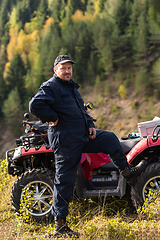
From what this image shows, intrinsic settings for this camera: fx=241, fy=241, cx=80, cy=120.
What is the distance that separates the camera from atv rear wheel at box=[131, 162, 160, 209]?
2836mm

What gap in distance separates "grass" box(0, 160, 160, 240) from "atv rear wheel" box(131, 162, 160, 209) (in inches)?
5.0

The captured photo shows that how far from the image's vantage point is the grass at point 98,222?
2432mm

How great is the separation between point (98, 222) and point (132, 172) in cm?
69

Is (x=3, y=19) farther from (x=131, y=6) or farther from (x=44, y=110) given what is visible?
(x=44, y=110)

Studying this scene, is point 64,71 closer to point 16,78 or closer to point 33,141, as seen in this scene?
point 33,141

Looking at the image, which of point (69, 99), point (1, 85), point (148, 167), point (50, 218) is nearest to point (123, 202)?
point (148, 167)

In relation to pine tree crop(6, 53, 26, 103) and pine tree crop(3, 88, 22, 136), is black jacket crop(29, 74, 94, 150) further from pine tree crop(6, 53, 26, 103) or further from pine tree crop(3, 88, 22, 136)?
pine tree crop(6, 53, 26, 103)

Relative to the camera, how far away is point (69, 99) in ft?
8.71

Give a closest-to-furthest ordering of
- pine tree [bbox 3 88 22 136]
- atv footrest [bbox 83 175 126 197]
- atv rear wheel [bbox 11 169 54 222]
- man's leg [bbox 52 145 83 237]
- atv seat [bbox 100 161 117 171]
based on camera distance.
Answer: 1. man's leg [bbox 52 145 83 237]
2. atv footrest [bbox 83 175 126 197]
3. atv rear wheel [bbox 11 169 54 222]
4. atv seat [bbox 100 161 117 171]
5. pine tree [bbox 3 88 22 136]

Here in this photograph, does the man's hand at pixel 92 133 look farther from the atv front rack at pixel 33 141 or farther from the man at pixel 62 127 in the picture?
the atv front rack at pixel 33 141

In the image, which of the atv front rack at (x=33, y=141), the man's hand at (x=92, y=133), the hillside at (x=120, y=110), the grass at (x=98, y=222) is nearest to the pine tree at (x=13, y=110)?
the hillside at (x=120, y=110)

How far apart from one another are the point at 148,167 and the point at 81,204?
1200mm

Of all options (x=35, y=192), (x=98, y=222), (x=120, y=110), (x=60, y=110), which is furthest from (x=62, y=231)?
(x=120, y=110)

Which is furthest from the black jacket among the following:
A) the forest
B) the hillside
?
the hillside
